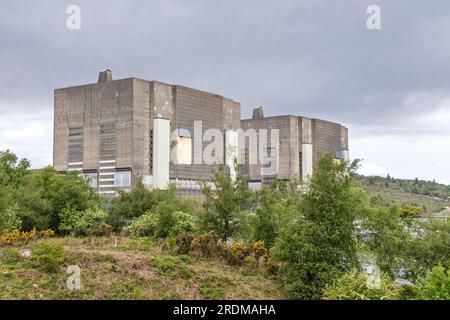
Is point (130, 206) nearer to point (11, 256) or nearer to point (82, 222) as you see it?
point (82, 222)

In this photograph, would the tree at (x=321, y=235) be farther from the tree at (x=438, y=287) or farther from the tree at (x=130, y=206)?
the tree at (x=130, y=206)

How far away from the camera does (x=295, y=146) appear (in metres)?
157

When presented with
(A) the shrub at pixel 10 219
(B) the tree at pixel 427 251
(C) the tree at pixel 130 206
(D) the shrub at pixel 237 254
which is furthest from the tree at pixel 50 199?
(B) the tree at pixel 427 251

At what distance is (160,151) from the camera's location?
11475 centimetres

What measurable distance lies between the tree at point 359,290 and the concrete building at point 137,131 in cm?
8352

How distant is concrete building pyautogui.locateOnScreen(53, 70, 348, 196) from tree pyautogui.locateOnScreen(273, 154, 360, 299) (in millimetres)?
80375

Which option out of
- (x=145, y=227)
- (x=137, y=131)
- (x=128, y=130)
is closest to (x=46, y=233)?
(x=145, y=227)

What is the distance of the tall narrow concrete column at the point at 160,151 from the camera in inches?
4498

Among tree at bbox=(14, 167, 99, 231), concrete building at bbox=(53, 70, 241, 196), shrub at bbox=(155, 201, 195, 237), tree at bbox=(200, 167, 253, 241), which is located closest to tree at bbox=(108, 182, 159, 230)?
tree at bbox=(14, 167, 99, 231)

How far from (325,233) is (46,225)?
21558 millimetres

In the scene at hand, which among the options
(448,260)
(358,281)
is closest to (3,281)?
(358,281)

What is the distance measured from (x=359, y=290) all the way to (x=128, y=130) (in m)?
94.6
